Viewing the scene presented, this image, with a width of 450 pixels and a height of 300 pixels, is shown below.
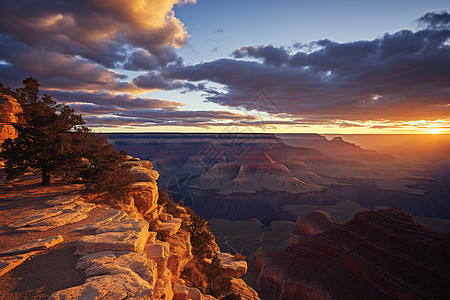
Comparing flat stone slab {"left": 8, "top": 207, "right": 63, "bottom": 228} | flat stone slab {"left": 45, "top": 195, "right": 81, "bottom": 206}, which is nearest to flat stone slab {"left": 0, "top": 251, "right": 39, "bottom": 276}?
flat stone slab {"left": 8, "top": 207, "right": 63, "bottom": 228}

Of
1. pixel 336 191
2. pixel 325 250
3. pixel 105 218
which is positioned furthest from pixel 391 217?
pixel 336 191

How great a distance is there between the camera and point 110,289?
4.66m

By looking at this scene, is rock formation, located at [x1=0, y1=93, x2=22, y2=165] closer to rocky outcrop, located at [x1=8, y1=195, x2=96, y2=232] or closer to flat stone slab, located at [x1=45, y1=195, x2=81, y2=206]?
flat stone slab, located at [x1=45, y1=195, x2=81, y2=206]

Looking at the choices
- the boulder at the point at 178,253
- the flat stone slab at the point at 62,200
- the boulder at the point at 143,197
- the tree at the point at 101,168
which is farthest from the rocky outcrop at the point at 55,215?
the boulder at the point at 178,253

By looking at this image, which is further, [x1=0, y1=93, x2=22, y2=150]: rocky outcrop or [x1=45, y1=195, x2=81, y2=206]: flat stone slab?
[x1=0, y1=93, x2=22, y2=150]: rocky outcrop

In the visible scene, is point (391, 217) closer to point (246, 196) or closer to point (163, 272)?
point (163, 272)

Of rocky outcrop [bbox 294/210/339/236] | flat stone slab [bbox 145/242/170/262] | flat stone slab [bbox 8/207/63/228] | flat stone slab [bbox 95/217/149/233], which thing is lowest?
rocky outcrop [bbox 294/210/339/236]

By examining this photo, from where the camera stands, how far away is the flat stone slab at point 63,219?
8609 millimetres

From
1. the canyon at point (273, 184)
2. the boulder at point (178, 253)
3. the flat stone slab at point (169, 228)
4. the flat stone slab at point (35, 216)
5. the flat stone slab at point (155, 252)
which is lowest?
the canyon at point (273, 184)

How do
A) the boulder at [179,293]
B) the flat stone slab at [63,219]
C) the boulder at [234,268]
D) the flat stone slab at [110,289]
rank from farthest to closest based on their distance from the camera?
the boulder at [234,268] < the boulder at [179,293] < the flat stone slab at [63,219] < the flat stone slab at [110,289]

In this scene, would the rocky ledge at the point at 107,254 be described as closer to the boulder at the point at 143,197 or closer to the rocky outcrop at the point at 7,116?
the boulder at the point at 143,197

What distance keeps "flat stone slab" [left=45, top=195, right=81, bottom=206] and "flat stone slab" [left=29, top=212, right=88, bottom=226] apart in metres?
2.02

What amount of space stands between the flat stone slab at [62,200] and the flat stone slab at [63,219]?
2.02 meters

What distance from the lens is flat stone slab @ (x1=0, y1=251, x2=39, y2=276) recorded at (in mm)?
5494
